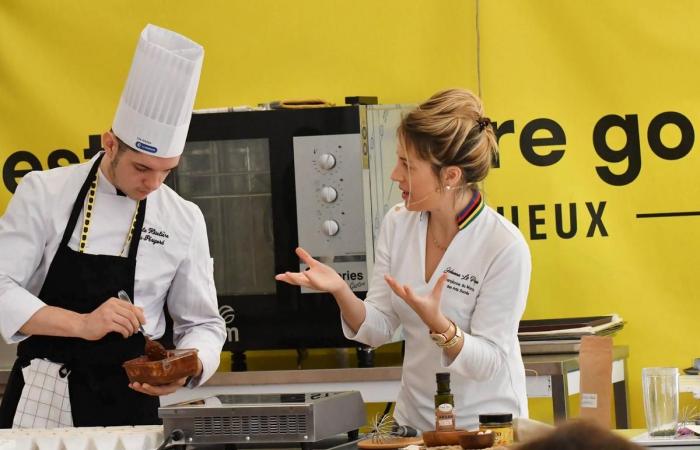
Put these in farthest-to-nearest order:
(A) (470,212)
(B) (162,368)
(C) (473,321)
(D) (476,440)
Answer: (A) (470,212)
(C) (473,321)
(B) (162,368)
(D) (476,440)

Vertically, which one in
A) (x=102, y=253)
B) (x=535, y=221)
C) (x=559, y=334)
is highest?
(x=535, y=221)

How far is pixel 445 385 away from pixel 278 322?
155 cm

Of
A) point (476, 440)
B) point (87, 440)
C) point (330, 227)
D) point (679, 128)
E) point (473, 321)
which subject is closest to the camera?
point (476, 440)

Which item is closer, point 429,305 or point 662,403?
point 662,403

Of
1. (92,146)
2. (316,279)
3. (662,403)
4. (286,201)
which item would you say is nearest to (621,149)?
(286,201)

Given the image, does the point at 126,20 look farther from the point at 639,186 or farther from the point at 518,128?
the point at 639,186

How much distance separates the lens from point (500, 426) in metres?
1.90

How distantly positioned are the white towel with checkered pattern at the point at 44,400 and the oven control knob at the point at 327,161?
123 cm

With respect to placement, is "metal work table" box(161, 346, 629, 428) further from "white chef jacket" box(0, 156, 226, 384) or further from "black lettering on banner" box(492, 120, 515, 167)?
"black lettering on banner" box(492, 120, 515, 167)

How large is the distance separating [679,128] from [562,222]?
1.64 feet

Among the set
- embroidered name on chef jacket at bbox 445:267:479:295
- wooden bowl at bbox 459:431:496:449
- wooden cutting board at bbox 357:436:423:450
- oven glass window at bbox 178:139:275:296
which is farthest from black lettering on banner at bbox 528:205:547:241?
wooden bowl at bbox 459:431:496:449

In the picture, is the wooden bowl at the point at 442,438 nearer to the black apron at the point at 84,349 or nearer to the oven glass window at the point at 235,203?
the black apron at the point at 84,349

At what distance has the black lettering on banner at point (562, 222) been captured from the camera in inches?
150

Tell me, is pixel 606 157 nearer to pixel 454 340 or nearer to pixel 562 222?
pixel 562 222
